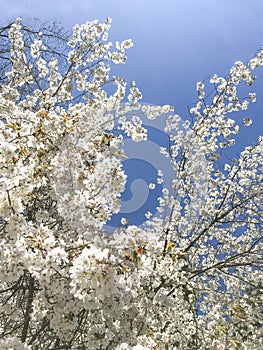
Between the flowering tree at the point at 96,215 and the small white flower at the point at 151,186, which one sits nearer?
the flowering tree at the point at 96,215

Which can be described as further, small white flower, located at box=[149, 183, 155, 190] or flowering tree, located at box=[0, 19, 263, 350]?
small white flower, located at box=[149, 183, 155, 190]

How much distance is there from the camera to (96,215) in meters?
2.53

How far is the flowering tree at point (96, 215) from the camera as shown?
225cm

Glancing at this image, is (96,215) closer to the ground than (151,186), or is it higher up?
closer to the ground

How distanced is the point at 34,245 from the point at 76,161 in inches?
35.4

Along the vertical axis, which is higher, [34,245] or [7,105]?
[7,105]

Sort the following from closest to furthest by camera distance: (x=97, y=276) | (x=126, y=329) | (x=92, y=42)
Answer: (x=97, y=276)
(x=126, y=329)
(x=92, y=42)

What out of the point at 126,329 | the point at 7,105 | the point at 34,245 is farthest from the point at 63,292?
the point at 7,105

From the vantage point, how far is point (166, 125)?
6.14 meters

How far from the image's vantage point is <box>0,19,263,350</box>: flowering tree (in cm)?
225

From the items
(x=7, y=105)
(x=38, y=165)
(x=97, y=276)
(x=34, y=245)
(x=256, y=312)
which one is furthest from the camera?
(x=256, y=312)

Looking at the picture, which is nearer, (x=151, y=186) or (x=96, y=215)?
(x=96, y=215)

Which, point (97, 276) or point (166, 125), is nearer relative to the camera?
point (97, 276)

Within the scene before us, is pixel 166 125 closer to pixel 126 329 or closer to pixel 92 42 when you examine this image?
pixel 92 42
